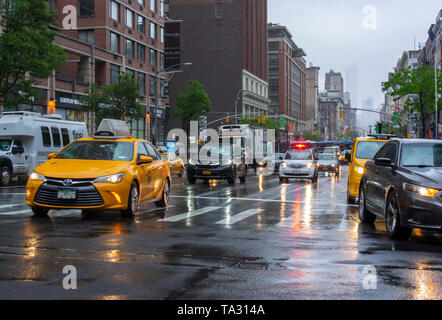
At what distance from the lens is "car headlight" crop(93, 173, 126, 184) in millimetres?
11130

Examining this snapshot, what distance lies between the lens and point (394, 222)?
9539 mm

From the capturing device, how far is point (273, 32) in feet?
446

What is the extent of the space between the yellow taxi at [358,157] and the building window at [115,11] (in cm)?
4250

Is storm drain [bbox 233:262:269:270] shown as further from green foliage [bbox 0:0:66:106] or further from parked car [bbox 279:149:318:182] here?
green foliage [bbox 0:0:66:106]

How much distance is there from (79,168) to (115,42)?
47.5 m

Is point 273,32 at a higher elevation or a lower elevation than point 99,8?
higher

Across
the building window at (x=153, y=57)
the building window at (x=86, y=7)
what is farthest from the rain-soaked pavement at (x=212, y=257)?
the building window at (x=153, y=57)

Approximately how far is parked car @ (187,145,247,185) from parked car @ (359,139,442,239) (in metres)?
14.4

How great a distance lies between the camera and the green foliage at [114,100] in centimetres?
4353

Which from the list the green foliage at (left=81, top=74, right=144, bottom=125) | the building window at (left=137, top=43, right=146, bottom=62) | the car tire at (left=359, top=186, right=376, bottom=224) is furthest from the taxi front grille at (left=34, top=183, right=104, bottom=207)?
the building window at (left=137, top=43, right=146, bottom=62)

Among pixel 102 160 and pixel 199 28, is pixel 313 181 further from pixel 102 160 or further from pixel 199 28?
pixel 199 28

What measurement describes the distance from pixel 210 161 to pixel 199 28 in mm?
75596

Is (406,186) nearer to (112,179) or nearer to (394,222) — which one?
(394,222)
